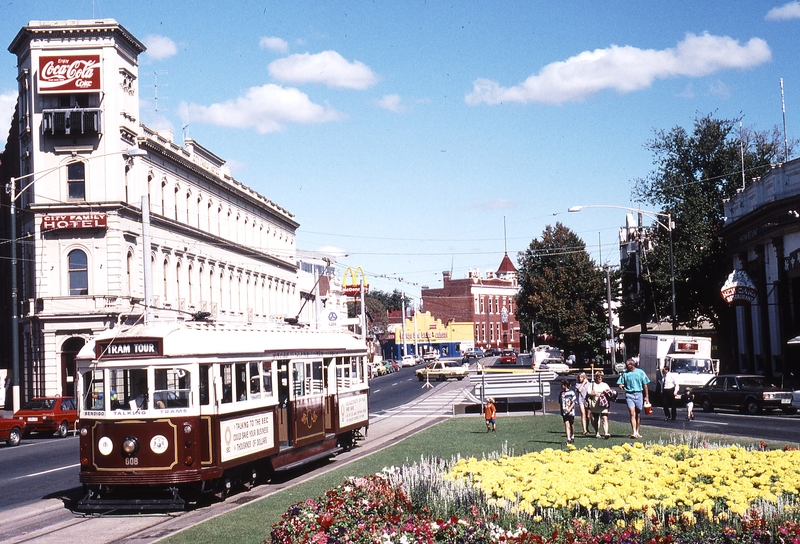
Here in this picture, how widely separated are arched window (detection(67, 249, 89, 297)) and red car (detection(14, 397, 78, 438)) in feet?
42.3

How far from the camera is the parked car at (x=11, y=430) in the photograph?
30797 mm

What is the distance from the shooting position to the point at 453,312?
5733 inches

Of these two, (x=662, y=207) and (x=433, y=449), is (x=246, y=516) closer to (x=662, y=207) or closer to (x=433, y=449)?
(x=433, y=449)

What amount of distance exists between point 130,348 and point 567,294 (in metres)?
65.8

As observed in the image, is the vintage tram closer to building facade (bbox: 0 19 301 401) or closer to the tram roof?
the tram roof

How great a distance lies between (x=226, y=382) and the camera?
16.4 metres

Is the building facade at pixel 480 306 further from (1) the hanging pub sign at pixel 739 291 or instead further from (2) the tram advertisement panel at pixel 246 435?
(2) the tram advertisement panel at pixel 246 435

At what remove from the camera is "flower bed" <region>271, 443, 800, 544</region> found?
8.87 metres

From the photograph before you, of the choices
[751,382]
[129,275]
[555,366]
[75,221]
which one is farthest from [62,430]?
[555,366]

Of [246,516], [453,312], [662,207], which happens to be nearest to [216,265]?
[662,207]

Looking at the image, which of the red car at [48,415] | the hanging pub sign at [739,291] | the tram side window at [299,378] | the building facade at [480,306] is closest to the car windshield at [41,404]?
the red car at [48,415]

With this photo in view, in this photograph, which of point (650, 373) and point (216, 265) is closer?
point (650, 373)

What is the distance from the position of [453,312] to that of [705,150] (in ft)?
276

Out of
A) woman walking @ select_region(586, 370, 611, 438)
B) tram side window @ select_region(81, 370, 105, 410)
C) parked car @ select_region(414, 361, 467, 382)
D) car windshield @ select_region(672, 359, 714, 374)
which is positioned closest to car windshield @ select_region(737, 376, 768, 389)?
car windshield @ select_region(672, 359, 714, 374)
